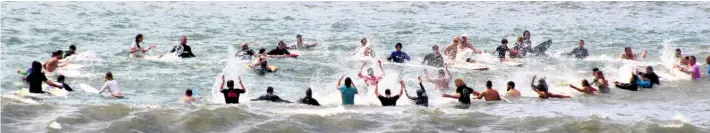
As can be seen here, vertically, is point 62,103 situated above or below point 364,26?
below

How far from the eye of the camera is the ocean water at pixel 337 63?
15.2 metres

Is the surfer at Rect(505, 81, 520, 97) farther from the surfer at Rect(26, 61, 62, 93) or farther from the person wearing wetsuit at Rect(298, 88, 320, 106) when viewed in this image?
the surfer at Rect(26, 61, 62, 93)

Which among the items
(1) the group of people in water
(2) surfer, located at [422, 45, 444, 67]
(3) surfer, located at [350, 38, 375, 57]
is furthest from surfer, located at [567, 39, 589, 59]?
(3) surfer, located at [350, 38, 375, 57]

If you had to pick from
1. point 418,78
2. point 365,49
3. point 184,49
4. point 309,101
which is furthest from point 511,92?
point 184,49

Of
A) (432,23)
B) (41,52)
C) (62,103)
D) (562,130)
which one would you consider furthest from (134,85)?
(432,23)

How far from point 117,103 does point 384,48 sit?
15.7 m

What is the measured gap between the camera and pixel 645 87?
70.6ft

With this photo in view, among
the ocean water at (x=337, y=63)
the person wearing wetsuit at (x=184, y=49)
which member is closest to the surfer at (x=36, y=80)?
the ocean water at (x=337, y=63)

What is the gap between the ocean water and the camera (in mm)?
15242

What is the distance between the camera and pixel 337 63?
26.7 metres

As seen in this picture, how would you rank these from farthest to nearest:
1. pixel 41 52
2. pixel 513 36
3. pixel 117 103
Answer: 1. pixel 513 36
2. pixel 41 52
3. pixel 117 103

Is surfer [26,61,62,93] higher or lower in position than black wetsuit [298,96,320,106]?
higher

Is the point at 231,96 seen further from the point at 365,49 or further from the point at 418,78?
the point at 365,49

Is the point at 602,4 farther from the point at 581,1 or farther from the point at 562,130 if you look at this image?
the point at 562,130
